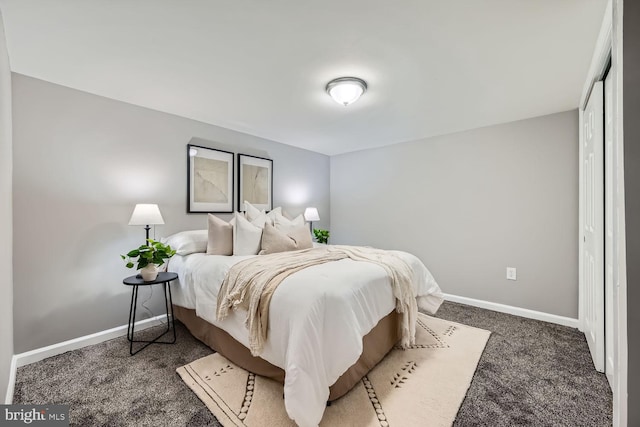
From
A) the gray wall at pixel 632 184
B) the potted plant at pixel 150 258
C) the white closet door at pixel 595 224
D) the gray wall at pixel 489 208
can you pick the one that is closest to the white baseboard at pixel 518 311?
the gray wall at pixel 489 208

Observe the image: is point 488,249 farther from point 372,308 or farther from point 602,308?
point 372,308

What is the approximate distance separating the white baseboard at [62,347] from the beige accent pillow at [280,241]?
147 centimetres

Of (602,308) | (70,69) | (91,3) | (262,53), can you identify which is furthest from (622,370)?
(70,69)

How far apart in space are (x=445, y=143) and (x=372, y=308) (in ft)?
9.03

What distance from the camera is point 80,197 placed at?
A: 7.80ft

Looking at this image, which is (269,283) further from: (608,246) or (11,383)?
(608,246)

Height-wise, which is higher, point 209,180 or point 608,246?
point 209,180

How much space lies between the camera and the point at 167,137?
9.64 feet

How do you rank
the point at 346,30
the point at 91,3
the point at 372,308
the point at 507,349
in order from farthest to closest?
the point at 507,349
the point at 372,308
the point at 346,30
the point at 91,3

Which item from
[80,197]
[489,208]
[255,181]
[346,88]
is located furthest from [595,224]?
[80,197]

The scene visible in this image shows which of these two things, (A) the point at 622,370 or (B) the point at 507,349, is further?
(B) the point at 507,349

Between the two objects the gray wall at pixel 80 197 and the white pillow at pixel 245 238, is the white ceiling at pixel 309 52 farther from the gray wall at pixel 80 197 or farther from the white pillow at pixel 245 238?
the white pillow at pixel 245 238

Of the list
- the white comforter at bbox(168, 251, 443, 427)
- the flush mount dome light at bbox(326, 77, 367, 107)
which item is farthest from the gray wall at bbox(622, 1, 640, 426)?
the flush mount dome light at bbox(326, 77, 367, 107)

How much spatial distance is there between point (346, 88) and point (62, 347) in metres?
3.16
